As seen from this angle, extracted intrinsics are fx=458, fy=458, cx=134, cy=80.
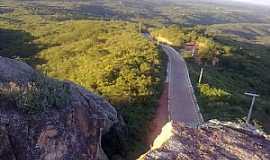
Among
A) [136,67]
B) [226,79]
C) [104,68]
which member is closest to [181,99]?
[136,67]

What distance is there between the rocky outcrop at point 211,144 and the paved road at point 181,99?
13.8 feet

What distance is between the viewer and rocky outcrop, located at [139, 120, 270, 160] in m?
10.1

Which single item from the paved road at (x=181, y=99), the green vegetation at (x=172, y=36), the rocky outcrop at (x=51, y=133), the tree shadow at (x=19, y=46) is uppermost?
the rocky outcrop at (x=51, y=133)

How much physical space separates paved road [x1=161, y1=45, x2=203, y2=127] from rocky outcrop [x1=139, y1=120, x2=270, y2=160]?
166 inches

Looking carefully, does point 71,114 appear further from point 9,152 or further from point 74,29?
point 74,29

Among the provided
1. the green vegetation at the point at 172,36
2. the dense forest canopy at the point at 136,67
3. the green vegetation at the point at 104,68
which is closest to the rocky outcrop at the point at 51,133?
the green vegetation at the point at 104,68

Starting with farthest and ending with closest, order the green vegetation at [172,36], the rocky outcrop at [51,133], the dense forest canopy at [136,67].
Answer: the green vegetation at [172,36], the dense forest canopy at [136,67], the rocky outcrop at [51,133]

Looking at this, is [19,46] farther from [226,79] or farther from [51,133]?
[51,133]

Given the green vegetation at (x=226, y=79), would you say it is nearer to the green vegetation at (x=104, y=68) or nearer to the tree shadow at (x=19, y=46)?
the green vegetation at (x=104, y=68)

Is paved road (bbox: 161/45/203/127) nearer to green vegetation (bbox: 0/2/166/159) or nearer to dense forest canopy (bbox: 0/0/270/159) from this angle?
dense forest canopy (bbox: 0/0/270/159)

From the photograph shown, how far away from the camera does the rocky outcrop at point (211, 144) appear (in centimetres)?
1012

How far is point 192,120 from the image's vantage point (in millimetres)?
22188

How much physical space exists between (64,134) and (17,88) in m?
1.84

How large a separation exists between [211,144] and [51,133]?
3.95 m
